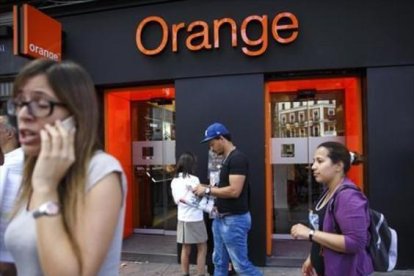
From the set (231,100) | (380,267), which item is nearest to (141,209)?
(231,100)

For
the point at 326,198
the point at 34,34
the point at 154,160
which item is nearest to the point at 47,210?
the point at 326,198

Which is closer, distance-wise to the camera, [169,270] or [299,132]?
[169,270]

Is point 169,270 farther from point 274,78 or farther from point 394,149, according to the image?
point 394,149

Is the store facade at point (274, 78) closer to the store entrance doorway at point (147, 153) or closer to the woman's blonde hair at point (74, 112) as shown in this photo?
the store entrance doorway at point (147, 153)

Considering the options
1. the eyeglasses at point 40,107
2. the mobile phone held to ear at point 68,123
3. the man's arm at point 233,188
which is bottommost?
→ the man's arm at point 233,188

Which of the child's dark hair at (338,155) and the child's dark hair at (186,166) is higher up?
the child's dark hair at (338,155)

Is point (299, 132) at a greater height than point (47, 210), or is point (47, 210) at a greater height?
point (299, 132)

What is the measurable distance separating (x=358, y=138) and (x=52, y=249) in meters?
6.07

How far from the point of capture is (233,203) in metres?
4.94

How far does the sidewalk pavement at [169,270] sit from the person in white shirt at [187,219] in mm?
452

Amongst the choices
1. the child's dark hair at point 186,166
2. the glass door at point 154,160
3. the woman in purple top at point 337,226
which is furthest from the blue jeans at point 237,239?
the glass door at point 154,160

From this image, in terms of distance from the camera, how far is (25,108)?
1.52 meters

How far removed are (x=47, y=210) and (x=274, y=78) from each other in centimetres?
557

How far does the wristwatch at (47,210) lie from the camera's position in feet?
4.54
